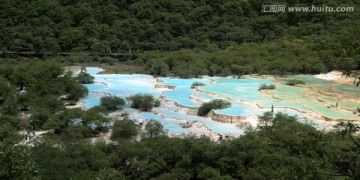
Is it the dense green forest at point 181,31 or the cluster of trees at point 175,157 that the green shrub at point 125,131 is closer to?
the cluster of trees at point 175,157

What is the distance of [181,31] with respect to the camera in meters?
39.8

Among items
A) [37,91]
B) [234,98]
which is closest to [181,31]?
[234,98]

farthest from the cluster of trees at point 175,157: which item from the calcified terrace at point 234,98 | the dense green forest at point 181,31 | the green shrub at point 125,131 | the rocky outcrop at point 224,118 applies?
the dense green forest at point 181,31

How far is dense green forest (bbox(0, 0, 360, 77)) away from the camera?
94.2 feet

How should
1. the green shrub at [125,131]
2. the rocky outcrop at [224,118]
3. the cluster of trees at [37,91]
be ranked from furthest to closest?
the cluster of trees at [37,91] < the rocky outcrop at [224,118] < the green shrub at [125,131]

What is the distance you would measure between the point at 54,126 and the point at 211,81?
11419mm

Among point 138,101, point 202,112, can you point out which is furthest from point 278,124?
point 138,101

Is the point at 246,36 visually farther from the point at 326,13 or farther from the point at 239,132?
the point at 239,132

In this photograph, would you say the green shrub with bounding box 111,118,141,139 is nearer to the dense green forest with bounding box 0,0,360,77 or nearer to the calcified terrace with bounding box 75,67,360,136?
the calcified terrace with bounding box 75,67,360,136

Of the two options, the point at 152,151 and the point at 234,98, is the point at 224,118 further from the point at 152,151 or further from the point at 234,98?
the point at 152,151

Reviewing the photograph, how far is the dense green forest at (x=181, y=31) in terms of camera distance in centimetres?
2870

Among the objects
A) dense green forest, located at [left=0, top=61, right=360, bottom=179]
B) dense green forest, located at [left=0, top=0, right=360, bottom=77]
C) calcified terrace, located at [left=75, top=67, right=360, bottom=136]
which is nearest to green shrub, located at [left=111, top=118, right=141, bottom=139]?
dense green forest, located at [left=0, top=61, right=360, bottom=179]

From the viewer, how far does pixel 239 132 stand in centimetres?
1370

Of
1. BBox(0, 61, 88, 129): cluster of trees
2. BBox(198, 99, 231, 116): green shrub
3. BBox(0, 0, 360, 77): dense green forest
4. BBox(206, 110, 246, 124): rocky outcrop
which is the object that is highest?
BBox(0, 0, 360, 77): dense green forest
